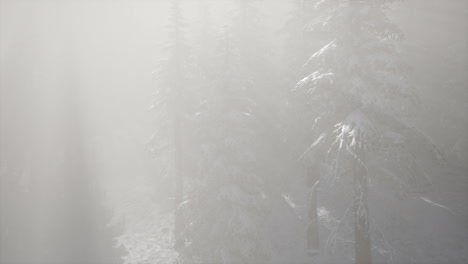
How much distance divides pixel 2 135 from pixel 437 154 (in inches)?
1140

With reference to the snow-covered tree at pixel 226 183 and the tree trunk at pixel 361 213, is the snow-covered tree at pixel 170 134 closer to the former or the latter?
the snow-covered tree at pixel 226 183

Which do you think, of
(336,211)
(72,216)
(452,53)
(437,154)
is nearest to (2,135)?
(72,216)

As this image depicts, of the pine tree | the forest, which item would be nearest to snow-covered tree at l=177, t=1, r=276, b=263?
the forest

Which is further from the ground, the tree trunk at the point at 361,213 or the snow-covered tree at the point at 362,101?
the snow-covered tree at the point at 362,101

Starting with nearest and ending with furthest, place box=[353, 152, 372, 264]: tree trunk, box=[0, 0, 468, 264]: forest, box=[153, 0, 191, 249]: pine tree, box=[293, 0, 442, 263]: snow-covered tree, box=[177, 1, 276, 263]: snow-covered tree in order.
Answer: box=[293, 0, 442, 263]: snow-covered tree
box=[353, 152, 372, 264]: tree trunk
box=[0, 0, 468, 264]: forest
box=[177, 1, 276, 263]: snow-covered tree
box=[153, 0, 191, 249]: pine tree

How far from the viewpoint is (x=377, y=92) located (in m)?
10.8

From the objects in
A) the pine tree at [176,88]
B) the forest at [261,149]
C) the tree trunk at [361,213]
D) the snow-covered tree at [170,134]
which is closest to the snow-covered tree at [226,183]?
the forest at [261,149]

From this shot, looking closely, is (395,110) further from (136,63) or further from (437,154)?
(136,63)

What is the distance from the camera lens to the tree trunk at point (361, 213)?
10758 millimetres

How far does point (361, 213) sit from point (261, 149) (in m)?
8.02

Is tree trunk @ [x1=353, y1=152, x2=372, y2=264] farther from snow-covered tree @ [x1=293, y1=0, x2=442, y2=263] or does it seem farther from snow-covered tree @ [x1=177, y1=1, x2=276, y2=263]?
snow-covered tree @ [x1=177, y1=1, x2=276, y2=263]

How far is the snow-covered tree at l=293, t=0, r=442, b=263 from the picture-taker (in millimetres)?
10328

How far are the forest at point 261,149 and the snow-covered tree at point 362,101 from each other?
59 millimetres

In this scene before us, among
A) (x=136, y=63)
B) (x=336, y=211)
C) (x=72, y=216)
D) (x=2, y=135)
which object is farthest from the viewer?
(x=136, y=63)
